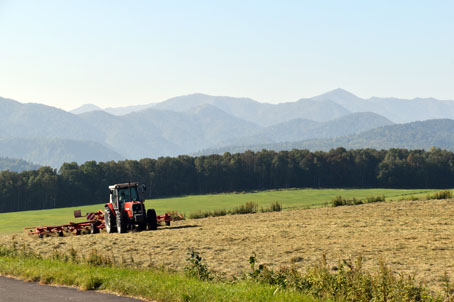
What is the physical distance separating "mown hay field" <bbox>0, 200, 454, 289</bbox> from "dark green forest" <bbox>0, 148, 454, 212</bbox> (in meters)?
77.9

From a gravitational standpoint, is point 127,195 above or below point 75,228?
above

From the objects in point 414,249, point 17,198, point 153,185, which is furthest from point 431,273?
point 153,185

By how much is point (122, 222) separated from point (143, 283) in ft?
65.3

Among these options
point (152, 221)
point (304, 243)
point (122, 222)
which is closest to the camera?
point (304, 243)

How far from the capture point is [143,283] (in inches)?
619

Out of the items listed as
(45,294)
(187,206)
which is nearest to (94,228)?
(45,294)

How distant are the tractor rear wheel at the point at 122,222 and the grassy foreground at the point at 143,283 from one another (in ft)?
46.4

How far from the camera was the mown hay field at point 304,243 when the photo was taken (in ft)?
68.4

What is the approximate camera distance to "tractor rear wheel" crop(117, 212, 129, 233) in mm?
35219

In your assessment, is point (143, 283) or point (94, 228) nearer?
point (143, 283)

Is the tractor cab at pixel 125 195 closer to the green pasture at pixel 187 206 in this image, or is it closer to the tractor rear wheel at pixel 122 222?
the tractor rear wheel at pixel 122 222

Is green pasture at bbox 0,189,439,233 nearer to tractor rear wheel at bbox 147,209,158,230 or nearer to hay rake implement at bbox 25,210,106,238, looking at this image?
hay rake implement at bbox 25,210,106,238

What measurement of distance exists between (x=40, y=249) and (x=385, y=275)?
19.9 m

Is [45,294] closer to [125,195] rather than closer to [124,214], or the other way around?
[124,214]
